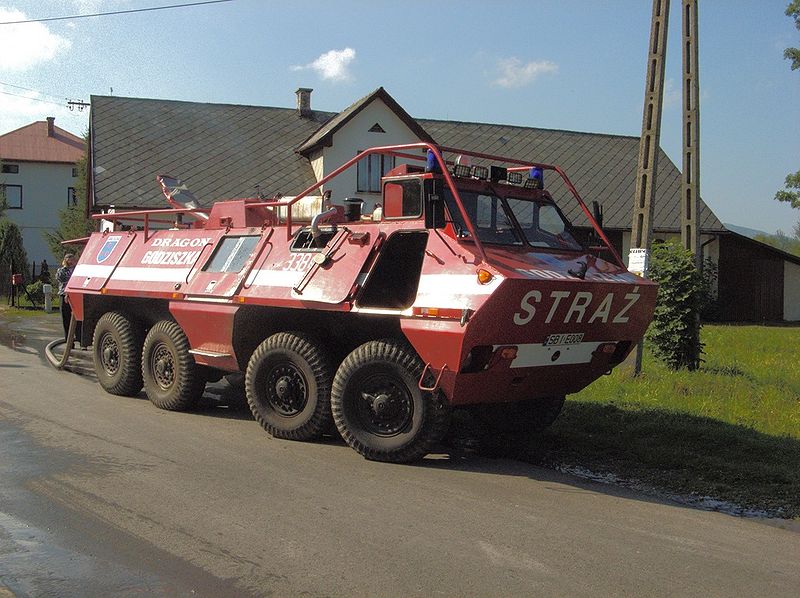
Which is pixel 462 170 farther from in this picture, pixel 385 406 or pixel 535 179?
pixel 385 406

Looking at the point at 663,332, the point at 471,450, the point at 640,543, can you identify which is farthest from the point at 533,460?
the point at 663,332

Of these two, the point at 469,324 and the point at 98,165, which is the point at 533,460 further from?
the point at 98,165

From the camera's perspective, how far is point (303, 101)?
111 feet

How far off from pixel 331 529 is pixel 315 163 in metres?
25.7

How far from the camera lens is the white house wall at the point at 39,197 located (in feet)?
181

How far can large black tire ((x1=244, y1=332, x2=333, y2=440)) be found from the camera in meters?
7.70

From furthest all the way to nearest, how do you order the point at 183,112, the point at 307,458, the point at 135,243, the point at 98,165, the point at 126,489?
1. the point at 183,112
2. the point at 98,165
3. the point at 135,243
4. the point at 307,458
5. the point at 126,489

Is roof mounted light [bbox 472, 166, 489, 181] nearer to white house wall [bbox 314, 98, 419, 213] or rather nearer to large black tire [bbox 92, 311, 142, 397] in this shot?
large black tire [bbox 92, 311, 142, 397]

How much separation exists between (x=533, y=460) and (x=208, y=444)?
289cm

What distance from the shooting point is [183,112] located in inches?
1278

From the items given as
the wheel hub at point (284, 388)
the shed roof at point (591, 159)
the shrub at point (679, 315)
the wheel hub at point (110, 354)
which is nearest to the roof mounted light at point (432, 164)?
the wheel hub at point (284, 388)

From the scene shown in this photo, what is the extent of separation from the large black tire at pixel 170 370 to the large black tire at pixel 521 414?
10.1ft

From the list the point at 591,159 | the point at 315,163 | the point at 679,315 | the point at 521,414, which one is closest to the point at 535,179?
the point at 521,414

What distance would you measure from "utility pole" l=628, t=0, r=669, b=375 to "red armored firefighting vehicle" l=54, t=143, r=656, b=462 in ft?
12.1
